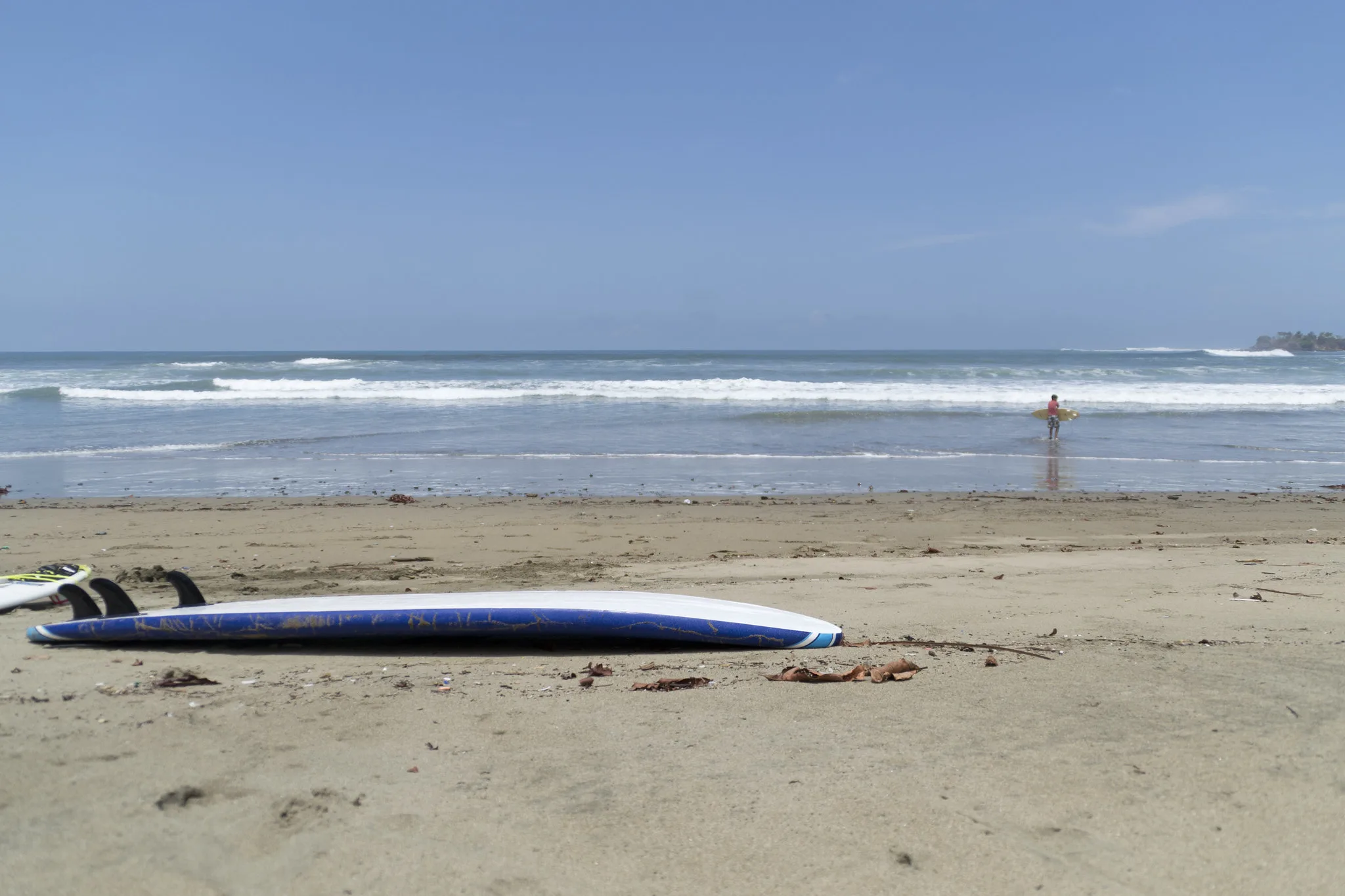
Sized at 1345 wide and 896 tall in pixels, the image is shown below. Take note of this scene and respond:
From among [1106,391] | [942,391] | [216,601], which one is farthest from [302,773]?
[1106,391]

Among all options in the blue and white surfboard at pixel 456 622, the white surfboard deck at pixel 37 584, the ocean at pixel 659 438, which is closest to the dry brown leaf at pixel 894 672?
the blue and white surfboard at pixel 456 622

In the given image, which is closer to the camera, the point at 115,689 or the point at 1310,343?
the point at 115,689

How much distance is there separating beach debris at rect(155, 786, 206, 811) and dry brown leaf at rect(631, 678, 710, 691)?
61.9 inches

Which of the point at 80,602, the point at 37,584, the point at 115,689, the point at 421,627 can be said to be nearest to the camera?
the point at 115,689

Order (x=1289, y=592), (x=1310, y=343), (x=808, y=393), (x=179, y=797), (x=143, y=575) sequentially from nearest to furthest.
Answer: (x=179, y=797) → (x=1289, y=592) → (x=143, y=575) → (x=808, y=393) → (x=1310, y=343)

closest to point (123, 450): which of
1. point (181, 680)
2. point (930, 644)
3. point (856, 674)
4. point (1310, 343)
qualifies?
point (181, 680)

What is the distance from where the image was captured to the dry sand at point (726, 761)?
7.68ft

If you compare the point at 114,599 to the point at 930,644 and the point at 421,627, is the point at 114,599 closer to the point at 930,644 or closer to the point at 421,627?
the point at 421,627

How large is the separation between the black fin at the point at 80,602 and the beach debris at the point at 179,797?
2.32 m

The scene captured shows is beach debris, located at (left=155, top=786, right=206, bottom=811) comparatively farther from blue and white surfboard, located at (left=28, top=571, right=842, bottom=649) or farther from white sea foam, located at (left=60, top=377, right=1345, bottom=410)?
white sea foam, located at (left=60, top=377, right=1345, bottom=410)

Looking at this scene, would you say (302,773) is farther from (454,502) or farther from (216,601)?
(454,502)

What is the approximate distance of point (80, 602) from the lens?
468 cm

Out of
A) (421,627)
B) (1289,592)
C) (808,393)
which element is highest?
(808,393)

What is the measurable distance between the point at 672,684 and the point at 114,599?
306 centimetres
